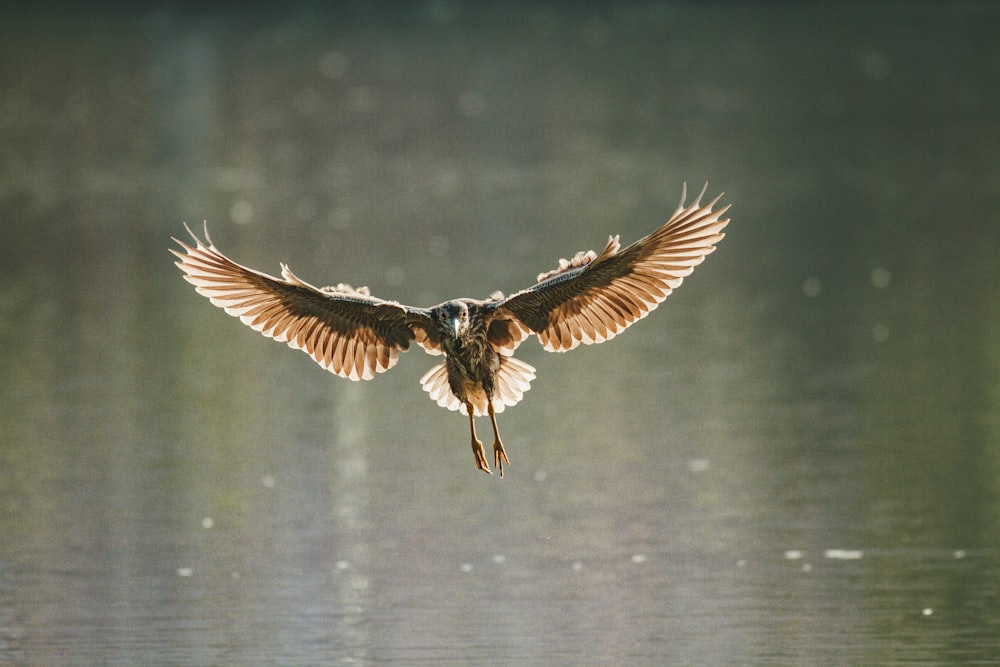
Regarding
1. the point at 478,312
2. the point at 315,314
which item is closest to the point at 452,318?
the point at 478,312

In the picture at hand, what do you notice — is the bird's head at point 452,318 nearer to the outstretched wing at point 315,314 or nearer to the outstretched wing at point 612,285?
the outstretched wing at point 612,285

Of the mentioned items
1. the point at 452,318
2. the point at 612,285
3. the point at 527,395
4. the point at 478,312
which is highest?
the point at 527,395

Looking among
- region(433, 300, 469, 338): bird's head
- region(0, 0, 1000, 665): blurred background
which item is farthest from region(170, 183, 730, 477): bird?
region(0, 0, 1000, 665): blurred background

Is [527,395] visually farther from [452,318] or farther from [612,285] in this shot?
[452,318]

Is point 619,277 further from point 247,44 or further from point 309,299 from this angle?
point 247,44

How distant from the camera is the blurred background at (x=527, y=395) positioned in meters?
14.3

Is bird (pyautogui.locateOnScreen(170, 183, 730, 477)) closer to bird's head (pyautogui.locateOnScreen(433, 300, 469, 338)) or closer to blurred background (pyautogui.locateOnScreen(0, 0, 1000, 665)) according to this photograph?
bird's head (pyautogui.locateOnScreen(433, 300, 469, 338))

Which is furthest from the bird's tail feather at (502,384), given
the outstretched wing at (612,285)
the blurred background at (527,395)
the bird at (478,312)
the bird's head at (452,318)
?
the blurred background at (527,395)

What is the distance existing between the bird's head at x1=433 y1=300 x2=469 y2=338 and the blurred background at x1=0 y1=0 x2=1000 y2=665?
→ 8.48 feet

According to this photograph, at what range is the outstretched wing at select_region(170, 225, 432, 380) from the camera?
1197cm

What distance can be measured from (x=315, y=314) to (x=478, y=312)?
50.6 inches

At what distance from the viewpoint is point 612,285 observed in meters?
11.9

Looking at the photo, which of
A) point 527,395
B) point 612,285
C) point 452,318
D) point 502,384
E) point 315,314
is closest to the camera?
point 452,318

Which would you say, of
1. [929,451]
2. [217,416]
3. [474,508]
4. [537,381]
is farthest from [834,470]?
[217,416]
